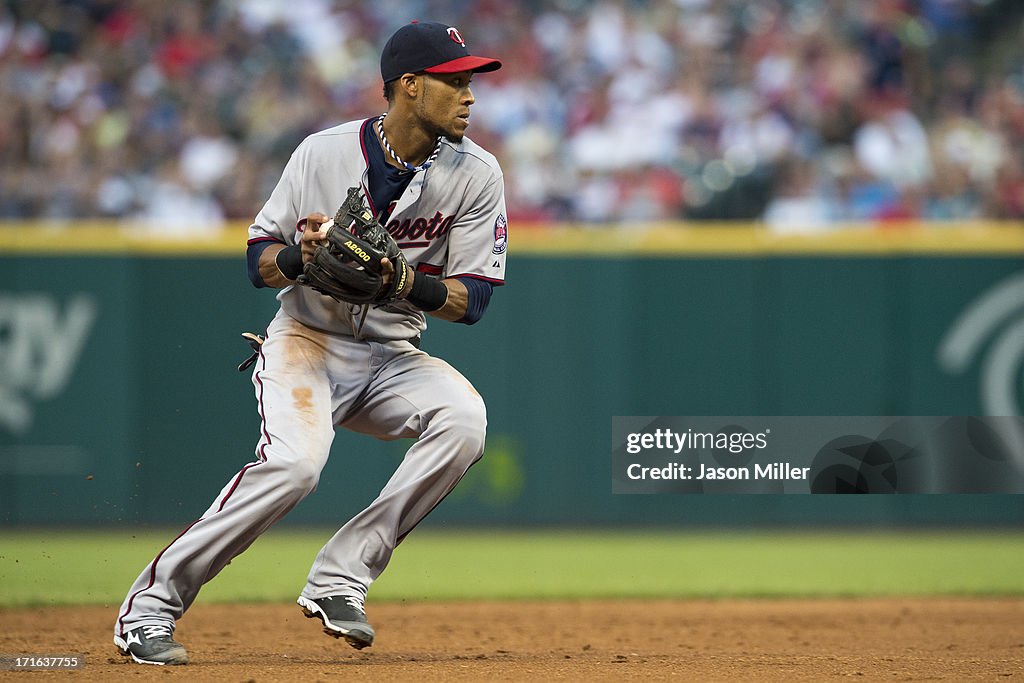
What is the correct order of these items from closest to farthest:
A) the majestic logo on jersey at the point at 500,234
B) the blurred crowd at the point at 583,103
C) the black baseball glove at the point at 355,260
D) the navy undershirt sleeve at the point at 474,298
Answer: the black baseball glove at the point at 355,260
the navy undershirt sleeve at the point at 474,298
the majestic logo on jersey at the point at 500,234
the blurred crowd at the point at 583,103

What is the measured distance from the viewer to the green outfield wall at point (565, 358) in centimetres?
860

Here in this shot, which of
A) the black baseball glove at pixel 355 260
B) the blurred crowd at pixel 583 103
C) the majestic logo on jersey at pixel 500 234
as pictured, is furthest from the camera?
the blurred crowd at pixel 583 103

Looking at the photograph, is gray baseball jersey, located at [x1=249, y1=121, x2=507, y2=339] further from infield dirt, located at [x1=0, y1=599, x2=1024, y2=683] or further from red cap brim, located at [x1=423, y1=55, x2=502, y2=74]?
infield dirt, located at [x1=0, y1=599, x2=1024, y2=683]

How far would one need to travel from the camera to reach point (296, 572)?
7574 mm

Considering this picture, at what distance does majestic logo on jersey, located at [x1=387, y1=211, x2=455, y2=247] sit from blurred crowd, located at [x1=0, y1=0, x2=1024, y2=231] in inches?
220

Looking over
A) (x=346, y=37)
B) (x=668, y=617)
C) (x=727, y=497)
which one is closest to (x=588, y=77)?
(x=346, y=37)

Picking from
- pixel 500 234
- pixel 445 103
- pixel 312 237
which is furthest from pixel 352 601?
pixel 445 103

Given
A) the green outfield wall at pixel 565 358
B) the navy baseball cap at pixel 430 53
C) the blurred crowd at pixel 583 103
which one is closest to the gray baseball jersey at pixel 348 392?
the navy baseball cap at pixel 430 53

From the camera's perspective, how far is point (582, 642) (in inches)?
211

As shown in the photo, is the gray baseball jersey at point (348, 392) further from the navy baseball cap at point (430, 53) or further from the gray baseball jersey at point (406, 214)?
the navy baseball cap at point (430, 53)

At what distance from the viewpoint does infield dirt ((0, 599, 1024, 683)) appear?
4.24 m

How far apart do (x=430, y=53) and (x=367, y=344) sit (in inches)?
39.0

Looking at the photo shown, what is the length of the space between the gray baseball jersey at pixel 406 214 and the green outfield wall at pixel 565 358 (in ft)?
12.8

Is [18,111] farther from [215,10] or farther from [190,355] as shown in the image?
[190,355]
